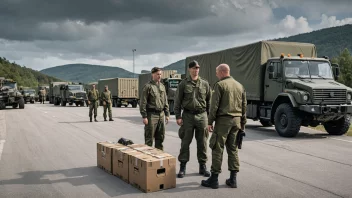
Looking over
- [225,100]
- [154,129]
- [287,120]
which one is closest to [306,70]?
[287,120]

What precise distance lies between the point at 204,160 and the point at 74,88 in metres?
34.6

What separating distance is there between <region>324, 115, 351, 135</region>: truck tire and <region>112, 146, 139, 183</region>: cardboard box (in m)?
8.61

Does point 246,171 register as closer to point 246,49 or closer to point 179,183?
point 179,183

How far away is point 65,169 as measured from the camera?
22.8 feet

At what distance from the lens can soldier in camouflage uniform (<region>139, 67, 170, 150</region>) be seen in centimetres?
690

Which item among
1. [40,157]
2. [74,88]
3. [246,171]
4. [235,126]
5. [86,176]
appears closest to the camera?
[235,126]

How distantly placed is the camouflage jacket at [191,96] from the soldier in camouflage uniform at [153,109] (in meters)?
0.69

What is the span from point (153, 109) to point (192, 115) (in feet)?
3.29

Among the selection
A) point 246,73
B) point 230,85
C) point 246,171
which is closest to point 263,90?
point 246,73

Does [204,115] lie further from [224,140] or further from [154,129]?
[154,129]

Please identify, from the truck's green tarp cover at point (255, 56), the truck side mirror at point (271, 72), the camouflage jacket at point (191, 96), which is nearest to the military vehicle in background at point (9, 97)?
the truck's green tarp cover at point (255, 56)

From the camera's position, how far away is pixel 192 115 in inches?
248

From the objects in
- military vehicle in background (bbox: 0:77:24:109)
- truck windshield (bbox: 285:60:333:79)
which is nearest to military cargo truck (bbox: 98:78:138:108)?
military vehicle in background (bbox: 0:77:24:109)

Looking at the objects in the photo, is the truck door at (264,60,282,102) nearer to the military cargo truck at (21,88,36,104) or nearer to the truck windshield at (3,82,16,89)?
the truck windshield at (3,82,16,89)
